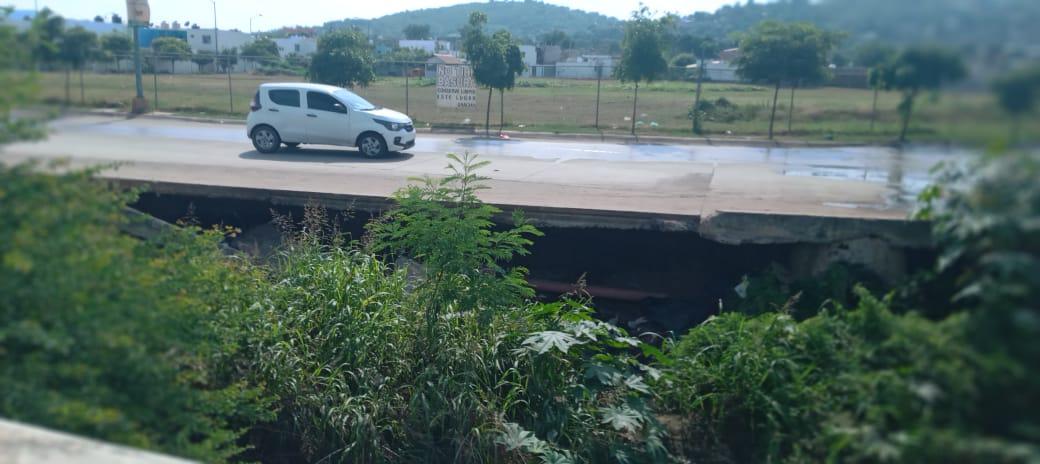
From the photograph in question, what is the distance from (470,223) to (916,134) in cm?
359

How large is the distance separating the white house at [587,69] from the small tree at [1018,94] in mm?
22154

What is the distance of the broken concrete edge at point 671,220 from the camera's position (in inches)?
274

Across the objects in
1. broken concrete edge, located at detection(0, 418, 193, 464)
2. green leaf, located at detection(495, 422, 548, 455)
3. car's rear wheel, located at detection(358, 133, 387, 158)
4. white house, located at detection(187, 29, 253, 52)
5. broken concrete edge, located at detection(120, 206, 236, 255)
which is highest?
white house, located at detection(187, 29, 253, 52)

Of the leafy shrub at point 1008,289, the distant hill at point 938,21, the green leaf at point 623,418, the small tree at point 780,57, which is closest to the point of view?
the leafy shrub at point 1008,289

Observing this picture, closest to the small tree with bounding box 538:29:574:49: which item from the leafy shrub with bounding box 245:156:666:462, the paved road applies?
the paved road

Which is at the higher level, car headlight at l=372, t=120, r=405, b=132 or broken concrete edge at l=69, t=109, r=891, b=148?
car headlight at l=372, t=120, r=405, b=132

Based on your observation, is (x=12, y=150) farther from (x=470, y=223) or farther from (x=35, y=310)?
(x=470, y=223)

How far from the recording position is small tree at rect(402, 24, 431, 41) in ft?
134

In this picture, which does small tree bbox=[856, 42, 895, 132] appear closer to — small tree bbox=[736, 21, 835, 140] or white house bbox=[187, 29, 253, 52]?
small tree bbox=[736, 21, 835, 140]

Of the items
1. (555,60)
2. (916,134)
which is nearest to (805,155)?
(916,134)

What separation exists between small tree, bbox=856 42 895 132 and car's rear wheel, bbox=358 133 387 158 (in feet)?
45.0

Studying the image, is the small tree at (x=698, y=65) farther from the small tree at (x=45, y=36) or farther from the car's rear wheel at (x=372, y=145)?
the small tree at (x=45, y=36)

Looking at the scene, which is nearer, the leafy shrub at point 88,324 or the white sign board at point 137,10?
the leafy shrub at point 88,324

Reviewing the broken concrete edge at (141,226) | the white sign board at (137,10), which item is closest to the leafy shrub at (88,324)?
the broken concrete edge at (141,226)
